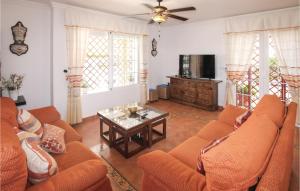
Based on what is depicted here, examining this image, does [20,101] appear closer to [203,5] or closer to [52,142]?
[52,142]

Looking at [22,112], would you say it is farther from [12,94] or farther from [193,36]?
[193,36]

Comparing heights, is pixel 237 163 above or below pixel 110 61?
below

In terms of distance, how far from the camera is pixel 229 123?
8.57 ft

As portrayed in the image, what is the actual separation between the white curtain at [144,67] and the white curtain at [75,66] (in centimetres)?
163

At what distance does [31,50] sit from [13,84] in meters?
0.72

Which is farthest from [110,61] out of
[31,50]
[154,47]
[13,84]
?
[13,84]

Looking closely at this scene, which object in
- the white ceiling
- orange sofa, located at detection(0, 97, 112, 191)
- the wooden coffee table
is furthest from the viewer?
the white ceiling

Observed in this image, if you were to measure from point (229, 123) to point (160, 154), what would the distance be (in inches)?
58.7

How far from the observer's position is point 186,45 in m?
5.50

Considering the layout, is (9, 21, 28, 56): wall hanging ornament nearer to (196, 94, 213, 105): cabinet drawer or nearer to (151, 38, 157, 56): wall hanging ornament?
(151, 38, 157, 56): wall hanging ornament

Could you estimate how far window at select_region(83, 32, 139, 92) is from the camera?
4211 millimetres

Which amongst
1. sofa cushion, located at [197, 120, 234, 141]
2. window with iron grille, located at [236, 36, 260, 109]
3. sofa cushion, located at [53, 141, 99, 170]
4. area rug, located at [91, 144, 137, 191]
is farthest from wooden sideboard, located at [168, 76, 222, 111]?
sofa cushion, located at [53, 141, 99, 170]

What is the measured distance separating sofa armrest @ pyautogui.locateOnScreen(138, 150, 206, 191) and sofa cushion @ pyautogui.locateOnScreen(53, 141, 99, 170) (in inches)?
25.4

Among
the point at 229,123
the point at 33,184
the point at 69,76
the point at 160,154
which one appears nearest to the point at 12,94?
the point at 69,76
